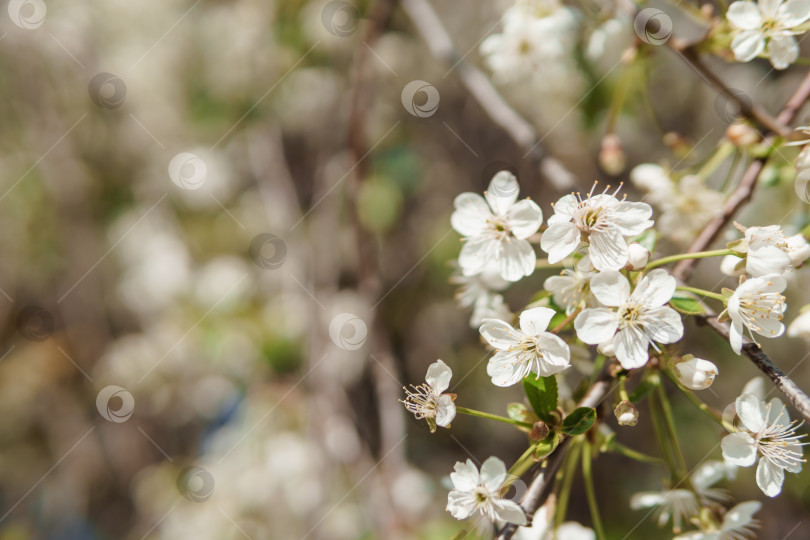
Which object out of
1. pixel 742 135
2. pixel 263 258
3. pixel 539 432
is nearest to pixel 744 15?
pixel 742 135

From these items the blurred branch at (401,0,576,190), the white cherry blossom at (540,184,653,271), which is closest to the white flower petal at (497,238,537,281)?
the white cherry blossom at (540,184,653,271)

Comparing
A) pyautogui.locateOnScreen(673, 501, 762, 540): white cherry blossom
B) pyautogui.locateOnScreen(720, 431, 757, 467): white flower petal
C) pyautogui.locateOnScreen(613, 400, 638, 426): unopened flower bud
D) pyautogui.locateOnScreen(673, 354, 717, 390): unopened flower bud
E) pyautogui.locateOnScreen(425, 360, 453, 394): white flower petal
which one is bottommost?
pyautogui.locateOnScreen(673, 501, 762, 540): white cherry blossom

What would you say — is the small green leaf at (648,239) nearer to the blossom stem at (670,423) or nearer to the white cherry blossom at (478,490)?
the blossom stem at (670,423)

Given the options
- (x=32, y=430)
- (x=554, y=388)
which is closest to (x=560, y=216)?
(x=554, y=388)

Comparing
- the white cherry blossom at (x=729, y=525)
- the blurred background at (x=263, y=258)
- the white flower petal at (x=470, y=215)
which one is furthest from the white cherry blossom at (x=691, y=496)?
the blurred background at (x=263, y=258)

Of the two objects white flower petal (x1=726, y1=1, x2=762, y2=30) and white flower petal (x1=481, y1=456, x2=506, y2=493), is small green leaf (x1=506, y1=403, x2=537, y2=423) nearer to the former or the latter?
white flower petal (x1=481, y1=456, x2=506, y2=493)

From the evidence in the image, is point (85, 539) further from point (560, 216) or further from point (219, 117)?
point (560, 216)

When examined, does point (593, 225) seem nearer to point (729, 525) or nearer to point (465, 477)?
point (465, 477)
